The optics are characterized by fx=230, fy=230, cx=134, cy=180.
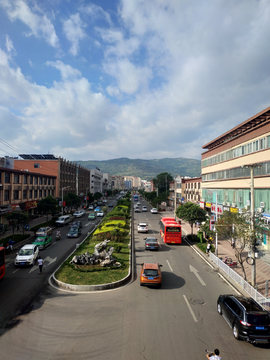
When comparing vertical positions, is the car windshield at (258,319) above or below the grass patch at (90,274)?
above

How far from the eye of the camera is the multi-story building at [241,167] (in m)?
24.6

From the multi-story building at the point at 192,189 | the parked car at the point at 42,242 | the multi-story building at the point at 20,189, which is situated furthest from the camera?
the multi-story building at the point at 192,189

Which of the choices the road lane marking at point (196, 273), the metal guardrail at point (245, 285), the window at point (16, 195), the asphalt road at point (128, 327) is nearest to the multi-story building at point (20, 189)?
the window at point (16, 195)

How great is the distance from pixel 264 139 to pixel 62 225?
119ft

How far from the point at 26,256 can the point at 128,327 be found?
45.7 ft

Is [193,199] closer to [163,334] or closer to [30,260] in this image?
[30,260]

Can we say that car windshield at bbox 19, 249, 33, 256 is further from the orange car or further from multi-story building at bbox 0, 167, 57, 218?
multi-story building at bbox 0, 167, 57, 218

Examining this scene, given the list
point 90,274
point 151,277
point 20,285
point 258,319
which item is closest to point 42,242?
point 20,285

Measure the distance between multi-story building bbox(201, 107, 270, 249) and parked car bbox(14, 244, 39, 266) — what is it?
1913 centimetres

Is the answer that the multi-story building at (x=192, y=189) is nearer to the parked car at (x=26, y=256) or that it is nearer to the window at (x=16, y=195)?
the window at (x=16, y=195)

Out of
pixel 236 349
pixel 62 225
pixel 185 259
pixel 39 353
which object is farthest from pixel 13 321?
pixel 62 225

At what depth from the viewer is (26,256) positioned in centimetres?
2077

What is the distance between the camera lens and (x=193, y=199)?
59.7 m

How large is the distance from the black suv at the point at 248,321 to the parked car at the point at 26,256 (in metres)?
16.8
